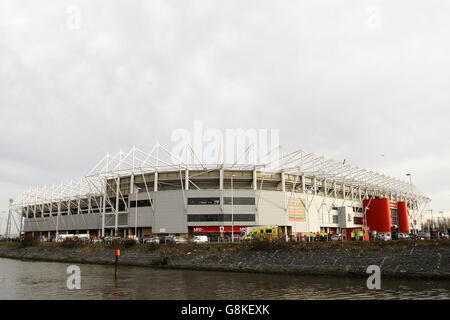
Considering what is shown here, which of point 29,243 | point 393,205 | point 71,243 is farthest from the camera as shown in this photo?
point 393,205

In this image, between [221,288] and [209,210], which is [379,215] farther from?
[221,288]

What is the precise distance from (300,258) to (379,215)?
64964 mm

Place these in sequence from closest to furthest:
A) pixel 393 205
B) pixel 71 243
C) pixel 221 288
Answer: pixel 221 288, pixel 71 243, pixel 393 205

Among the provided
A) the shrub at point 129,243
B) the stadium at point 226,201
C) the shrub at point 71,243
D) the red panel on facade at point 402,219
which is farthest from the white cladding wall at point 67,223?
the red panel on facade at point 402,219

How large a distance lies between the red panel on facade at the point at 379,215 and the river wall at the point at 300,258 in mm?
59024

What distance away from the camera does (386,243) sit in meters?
38.1

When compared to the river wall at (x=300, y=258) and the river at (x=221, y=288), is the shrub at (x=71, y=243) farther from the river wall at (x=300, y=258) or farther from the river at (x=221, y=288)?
the river at (x=221, y=288)

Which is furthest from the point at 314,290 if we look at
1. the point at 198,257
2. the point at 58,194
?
the point at 58,194

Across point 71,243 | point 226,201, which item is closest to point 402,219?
point 226,201

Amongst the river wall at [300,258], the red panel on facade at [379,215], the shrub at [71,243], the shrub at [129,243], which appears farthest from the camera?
the red panel on facade at [379,215]

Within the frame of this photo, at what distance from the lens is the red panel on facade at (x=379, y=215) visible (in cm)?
9319

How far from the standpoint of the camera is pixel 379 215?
95.2 m

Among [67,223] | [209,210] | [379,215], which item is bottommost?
[67,223]
